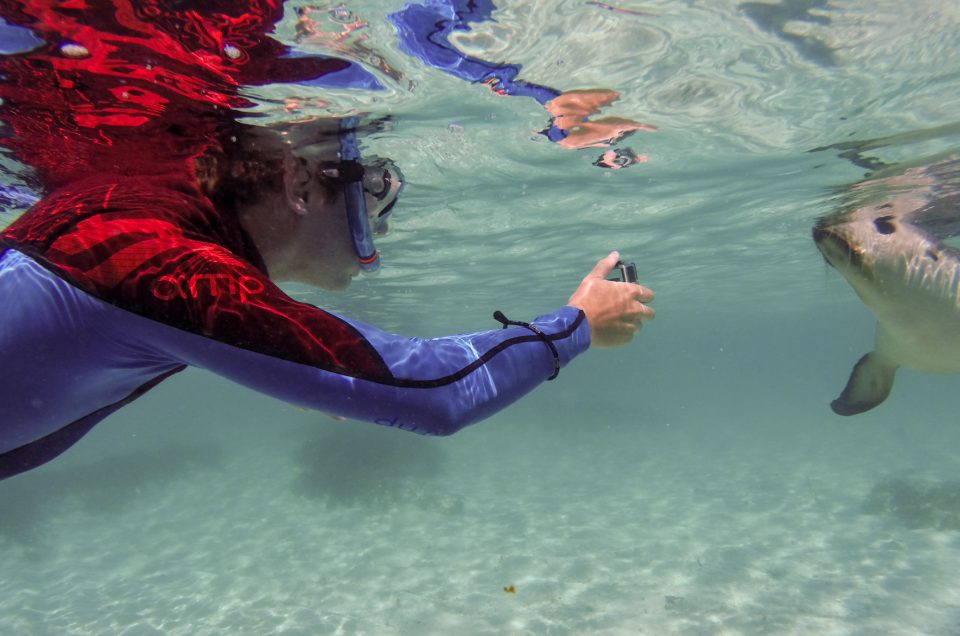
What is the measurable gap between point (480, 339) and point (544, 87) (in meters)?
6.32

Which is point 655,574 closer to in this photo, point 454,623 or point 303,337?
point 454,623

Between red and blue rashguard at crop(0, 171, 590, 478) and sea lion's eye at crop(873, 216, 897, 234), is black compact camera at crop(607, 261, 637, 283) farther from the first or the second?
sea lion's eye at crop(873, 216, 897, 234)

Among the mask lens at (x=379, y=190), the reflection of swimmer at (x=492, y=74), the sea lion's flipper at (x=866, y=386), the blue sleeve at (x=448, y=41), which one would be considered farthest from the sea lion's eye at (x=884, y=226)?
the mask lens at (x=379, y=190)

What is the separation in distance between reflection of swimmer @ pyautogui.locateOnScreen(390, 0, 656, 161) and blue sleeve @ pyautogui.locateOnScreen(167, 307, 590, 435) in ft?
14.8

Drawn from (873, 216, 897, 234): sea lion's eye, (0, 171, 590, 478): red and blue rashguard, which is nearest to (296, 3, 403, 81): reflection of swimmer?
(0, 171, 590, 478): red and blue rashguard

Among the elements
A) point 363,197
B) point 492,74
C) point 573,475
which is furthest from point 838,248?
point 573,475

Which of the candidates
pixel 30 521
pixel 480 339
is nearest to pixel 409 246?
pixel 480 339

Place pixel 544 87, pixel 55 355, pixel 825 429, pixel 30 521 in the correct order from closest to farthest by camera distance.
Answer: pixel 55 355 < pixel 544 87 < pixel 30 521 < pixel 825 429

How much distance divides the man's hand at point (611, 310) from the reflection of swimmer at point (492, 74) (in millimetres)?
3973

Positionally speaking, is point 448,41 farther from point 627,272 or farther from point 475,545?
point 475,545

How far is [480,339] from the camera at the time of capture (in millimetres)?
1986

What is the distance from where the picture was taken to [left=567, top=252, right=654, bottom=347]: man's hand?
2.47 meters

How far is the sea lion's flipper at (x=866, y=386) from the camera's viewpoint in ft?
24.6

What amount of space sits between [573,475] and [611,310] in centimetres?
2207
